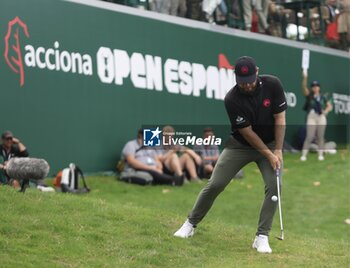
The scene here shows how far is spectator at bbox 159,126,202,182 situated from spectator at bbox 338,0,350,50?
8.58 m

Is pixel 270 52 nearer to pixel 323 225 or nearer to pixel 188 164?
pixel 188 164

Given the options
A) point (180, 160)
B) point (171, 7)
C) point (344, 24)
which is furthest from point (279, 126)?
point (344, 24)

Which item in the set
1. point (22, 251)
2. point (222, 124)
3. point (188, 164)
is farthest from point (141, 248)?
point (222, 124)

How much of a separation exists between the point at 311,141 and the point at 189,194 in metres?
6.42

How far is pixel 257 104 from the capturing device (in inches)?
395

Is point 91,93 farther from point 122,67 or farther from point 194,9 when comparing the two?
point 194,9

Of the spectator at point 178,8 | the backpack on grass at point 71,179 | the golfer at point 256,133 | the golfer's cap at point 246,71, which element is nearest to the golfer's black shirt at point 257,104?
the golfer at point 256,133

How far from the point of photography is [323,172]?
829 inches

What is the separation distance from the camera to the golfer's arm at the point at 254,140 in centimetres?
996

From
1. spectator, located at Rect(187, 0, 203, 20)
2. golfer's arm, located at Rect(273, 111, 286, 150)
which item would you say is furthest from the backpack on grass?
golfer's arm, located at Rect(273, 111, 286, 150)

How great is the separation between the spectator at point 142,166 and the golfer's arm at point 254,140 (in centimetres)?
805

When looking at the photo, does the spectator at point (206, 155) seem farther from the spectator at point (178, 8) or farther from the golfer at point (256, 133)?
the golfer at point (256, 133)

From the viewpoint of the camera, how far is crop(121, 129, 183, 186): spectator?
18016 mm

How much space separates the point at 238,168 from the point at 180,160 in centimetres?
840
